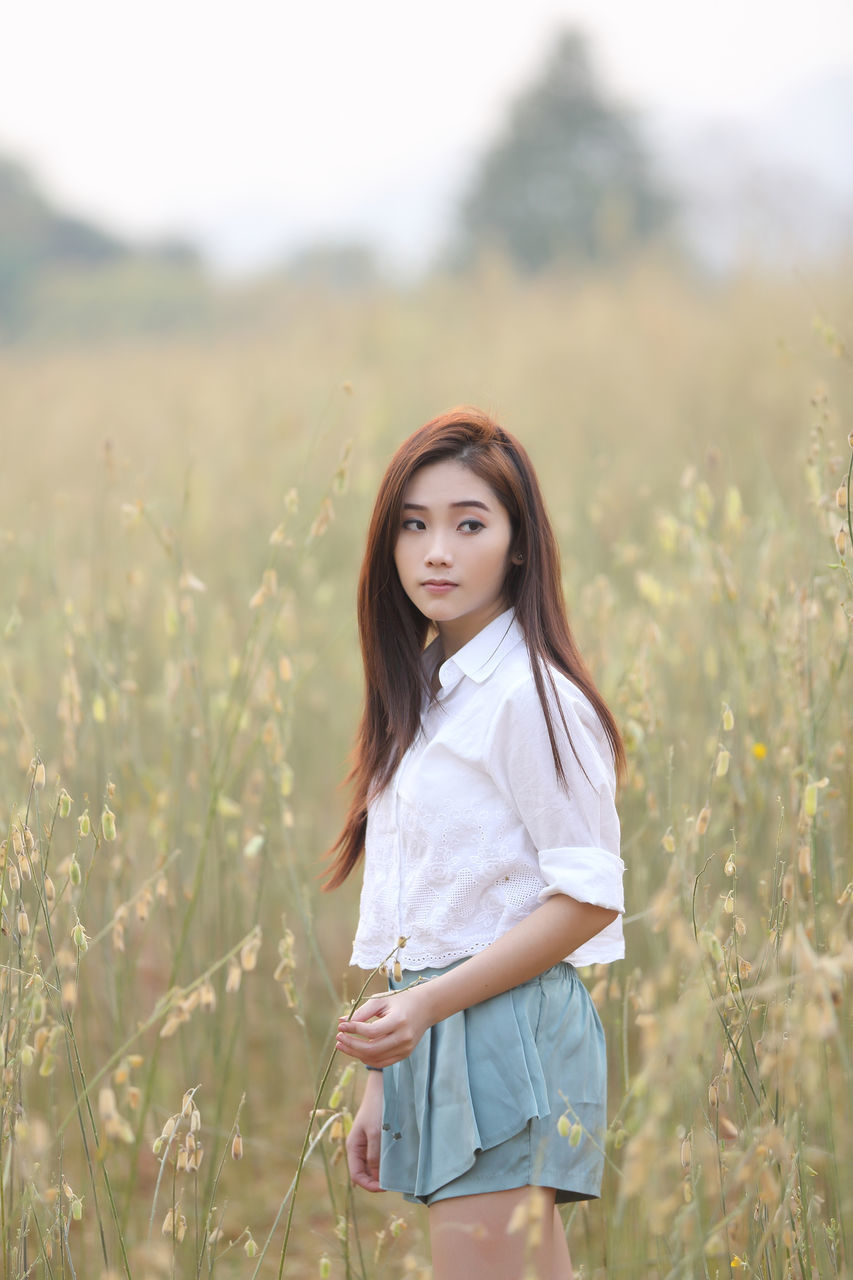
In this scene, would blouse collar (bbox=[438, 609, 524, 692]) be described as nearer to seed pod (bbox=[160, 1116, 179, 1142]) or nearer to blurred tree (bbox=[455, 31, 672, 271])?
seed pod (bbox=[160, 1116, 179, 1142])

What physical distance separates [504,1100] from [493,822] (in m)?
0.24

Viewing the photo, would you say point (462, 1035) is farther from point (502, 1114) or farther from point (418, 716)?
point (418, 716)

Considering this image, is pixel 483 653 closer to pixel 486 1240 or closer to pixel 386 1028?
pixel 386 1028

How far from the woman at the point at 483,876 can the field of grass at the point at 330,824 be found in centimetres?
8

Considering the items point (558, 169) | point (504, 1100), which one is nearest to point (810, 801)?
point (504, 1100)

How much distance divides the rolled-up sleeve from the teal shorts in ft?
0.42

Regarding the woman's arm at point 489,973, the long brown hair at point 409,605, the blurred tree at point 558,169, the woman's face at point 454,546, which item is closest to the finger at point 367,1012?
the woman's arm at point 489,973

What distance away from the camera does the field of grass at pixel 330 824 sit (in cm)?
106

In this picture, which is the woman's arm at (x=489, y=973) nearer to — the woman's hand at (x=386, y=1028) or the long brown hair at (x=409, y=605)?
the woman's hand at (x=386, y=1028)

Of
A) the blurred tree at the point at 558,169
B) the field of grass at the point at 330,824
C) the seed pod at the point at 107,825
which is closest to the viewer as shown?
the field of grass at the point at 330,824

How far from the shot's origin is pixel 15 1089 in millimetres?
1071

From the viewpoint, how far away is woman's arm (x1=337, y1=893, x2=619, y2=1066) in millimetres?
957

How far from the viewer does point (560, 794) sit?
1.02 metres

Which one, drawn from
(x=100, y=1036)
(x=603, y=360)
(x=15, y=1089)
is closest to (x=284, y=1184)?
(x=100, y=1036)
